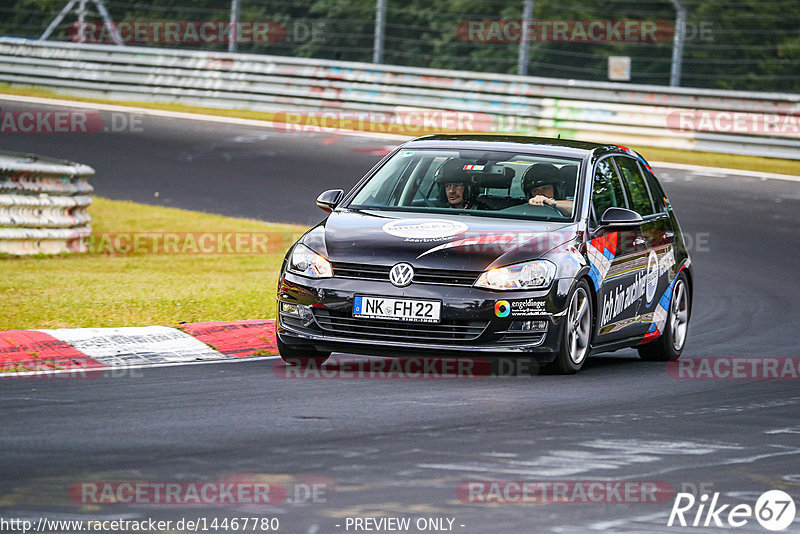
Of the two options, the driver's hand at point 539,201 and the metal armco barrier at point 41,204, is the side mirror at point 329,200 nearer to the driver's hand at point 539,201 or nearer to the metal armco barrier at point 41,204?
the driver's hand at point 539,201

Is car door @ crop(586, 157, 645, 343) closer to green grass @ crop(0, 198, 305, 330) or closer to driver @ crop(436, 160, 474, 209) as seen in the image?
driver @ crop(436, 160, 474, 209)

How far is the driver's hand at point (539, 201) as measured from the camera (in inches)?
387

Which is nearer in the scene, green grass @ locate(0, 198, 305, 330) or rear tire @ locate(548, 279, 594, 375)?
rear tire @ locate(548, 279, 594, 375)

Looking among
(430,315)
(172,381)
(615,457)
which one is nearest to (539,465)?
(615,457)

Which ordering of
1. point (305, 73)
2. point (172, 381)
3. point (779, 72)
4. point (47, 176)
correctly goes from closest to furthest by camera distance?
point (172, 381) < point (47, 176) < point (779, 72) < point (305, 73)

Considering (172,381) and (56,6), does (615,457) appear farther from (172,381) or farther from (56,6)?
(56,6)

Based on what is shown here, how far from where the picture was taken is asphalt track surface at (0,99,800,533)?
5.65 meters

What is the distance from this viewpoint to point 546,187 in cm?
994

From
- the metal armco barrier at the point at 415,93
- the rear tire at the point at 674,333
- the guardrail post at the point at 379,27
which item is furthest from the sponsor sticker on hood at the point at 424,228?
the guardrail post at the point at 379,27

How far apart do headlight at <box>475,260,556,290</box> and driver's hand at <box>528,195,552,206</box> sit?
911mm

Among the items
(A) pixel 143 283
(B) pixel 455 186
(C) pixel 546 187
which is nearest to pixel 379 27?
(A) pixel 143 283

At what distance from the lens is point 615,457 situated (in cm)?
676

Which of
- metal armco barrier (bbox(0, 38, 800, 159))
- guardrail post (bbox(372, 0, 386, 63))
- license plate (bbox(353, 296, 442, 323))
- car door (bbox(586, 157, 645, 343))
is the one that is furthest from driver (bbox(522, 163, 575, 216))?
guardrail post (bbox(372, 0, 386, 63))

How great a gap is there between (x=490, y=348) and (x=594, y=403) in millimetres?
814
